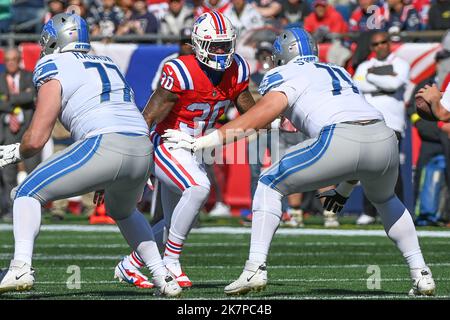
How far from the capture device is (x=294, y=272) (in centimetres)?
909

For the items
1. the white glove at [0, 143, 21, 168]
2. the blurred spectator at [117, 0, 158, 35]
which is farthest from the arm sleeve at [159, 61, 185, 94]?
the blurred spectator at [117, 0, 158, 35]

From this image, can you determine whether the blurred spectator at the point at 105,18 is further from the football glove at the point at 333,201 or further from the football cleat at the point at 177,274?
the football glove at the point at 333,201

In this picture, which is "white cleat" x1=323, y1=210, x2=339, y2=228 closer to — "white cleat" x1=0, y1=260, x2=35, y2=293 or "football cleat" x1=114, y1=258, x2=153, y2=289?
"football cleat" x1=114, y1=258, x2=153, y2=289

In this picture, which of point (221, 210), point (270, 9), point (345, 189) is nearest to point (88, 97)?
point (345, 189)

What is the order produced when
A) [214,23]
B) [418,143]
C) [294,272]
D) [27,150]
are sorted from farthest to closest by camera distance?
[418,143]
[294,272]
[214,23]
[27,150]

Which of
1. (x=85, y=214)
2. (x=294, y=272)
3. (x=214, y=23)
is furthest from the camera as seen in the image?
(x=85, y=214)

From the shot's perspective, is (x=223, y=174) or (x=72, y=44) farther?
(x=223, y=174)

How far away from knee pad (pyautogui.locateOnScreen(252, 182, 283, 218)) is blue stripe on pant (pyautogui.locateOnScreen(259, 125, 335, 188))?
0.05m

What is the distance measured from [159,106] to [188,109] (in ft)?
0.73

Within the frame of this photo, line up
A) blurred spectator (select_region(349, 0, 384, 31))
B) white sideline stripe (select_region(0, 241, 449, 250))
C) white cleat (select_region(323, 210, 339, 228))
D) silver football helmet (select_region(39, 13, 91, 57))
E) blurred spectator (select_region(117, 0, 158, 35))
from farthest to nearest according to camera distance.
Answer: blurred spectator (select_region(117, 0, 158, 35)) < blurred spectator (select_region(349, 0, 384, 31)) < white cleat (select_region(323, 210, 339, 228)) < white sideline stripe (select_region(0, 241, 449, 250)) < silver football helmet (select_region(39, 13, 91, 57))

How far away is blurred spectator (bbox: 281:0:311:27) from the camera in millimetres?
16891

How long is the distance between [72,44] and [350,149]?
171cm

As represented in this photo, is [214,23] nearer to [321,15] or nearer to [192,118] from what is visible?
[192,118]

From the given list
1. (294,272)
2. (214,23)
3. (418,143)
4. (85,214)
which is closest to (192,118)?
(214,23)
